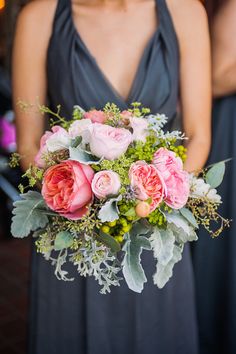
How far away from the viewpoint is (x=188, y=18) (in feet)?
6.31

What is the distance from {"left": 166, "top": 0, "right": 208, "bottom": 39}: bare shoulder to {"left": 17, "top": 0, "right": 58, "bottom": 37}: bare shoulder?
482 mm

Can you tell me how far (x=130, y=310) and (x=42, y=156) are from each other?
801mm

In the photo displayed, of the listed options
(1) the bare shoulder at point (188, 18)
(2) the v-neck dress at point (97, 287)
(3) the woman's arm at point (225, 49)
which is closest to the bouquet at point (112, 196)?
(2) the v-neck dress at point (97, 287)

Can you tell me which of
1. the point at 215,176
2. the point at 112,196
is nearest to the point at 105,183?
the point at 112,196

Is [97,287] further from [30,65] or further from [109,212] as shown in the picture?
[30,65]

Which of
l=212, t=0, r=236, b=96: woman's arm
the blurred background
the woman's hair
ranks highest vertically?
the woman's hair

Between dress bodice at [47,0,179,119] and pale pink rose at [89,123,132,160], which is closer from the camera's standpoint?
pale pink rose at [89,123,132,160]

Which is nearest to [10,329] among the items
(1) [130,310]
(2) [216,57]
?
(1) [130,310]

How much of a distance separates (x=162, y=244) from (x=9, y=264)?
3.29 metres

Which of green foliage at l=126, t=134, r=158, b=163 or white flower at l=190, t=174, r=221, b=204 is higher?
green foliage at l=126, t=134, r=158, b=163

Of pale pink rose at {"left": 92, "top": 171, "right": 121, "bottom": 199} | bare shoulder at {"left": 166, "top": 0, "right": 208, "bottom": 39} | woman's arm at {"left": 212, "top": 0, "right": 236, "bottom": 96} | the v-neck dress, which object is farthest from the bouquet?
woman's arm at {"left": 212, "top": 0, "right": 236, "bottom": 96}

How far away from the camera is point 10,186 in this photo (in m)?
5.11

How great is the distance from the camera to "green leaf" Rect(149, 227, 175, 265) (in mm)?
1318

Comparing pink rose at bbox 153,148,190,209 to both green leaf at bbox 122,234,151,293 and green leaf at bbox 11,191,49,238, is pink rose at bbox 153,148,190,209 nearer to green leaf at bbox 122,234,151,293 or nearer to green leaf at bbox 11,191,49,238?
green leaf at bbox 122,234,151,293
